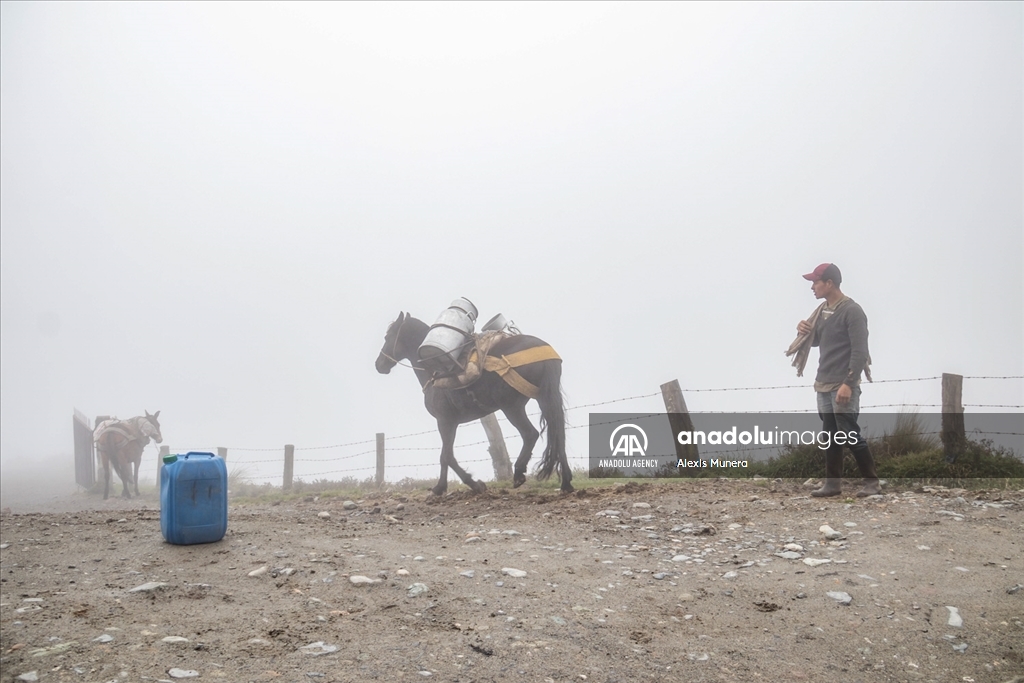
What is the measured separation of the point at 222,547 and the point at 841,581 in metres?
4.68

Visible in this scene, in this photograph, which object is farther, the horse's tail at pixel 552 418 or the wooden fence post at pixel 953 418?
the horse's tail at pixel 552 418

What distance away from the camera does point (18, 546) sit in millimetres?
6016

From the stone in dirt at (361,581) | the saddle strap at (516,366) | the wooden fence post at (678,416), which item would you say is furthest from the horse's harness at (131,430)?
the stone in dirt at (361,581)

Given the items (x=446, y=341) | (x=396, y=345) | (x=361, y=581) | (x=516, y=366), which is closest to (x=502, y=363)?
(x=516, y=366)

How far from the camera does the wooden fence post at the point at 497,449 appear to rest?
1116 cm

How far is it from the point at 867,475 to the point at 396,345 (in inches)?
236

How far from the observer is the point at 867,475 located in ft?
21.6

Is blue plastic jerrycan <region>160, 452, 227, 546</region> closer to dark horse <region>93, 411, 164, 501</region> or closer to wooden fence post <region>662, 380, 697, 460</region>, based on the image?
wooden fence post <region>662, 380, 697, 460</region>

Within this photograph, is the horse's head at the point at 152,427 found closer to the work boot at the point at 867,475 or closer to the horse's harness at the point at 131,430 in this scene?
the horse's harness at the point at 131,430

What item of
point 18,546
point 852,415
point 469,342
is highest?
point 469,342

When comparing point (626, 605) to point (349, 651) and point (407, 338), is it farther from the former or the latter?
point (407, 338)

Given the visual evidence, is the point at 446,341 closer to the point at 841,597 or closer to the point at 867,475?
the point at 867,475

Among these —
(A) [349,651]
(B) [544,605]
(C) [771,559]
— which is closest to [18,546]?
(A) [349,651]

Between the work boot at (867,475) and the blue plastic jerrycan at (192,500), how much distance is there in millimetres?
5812
